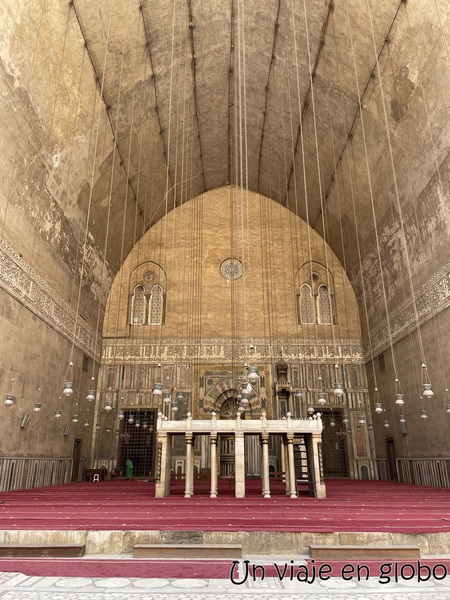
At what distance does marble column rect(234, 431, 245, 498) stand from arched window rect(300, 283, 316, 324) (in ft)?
27.2

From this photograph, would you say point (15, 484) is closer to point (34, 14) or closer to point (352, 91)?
point (34, 14)

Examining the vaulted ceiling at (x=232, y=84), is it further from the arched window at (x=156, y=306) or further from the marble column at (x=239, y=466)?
the marble column at (x=239, y=466)

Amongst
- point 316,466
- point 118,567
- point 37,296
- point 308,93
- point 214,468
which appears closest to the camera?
point 118,567

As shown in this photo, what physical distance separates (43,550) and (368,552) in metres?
3.04

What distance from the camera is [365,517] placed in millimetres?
5293

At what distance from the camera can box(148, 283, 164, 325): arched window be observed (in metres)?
15.4

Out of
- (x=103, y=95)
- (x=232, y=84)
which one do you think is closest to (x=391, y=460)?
(x=232, y=84)

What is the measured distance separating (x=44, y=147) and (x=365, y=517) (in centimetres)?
915

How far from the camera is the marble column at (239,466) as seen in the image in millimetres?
7617

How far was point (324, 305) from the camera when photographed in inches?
621

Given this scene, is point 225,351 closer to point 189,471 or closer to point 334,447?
point 334,447

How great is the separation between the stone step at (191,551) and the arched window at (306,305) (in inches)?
458

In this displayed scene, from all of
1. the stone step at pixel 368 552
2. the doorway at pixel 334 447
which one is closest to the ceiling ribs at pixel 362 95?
the doorway at pixel 334 447

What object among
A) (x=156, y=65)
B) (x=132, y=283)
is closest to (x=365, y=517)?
(x=156, y=65)
